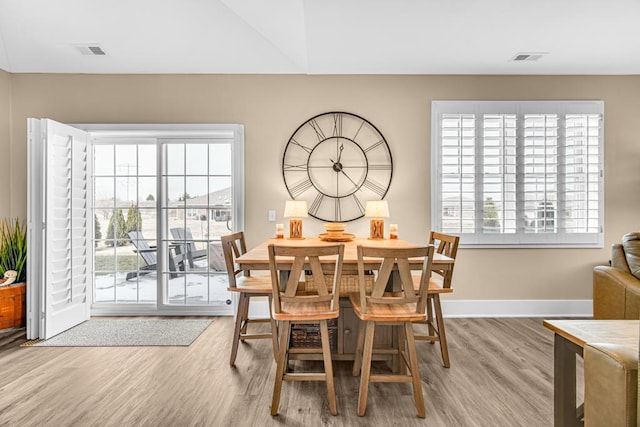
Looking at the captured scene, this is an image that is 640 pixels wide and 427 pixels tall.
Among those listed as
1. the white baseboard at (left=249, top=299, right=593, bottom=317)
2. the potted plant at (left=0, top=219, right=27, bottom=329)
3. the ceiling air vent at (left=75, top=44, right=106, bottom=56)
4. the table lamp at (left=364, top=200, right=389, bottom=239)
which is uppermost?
the ceiling air vent at (left=75, top=44, right=106, bottom=56)

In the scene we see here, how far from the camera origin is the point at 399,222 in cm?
403

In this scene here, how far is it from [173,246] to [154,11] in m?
2.33

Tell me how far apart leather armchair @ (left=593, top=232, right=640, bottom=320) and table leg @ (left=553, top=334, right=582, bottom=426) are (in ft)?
5.93

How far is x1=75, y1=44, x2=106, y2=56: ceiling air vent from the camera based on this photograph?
3670 mm

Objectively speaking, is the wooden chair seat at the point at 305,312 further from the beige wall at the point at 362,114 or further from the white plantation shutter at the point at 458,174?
the white plantation shutter at the point at 458,174

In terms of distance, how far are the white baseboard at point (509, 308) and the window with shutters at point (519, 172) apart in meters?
0.62

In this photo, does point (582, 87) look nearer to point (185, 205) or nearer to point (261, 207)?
point (261, 207)

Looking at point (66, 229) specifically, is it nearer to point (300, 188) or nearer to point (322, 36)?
point (300, 188)

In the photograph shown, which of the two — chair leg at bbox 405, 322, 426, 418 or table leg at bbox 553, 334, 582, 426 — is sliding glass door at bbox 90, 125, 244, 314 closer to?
chair leg at bbox 405, 322, 426, 418

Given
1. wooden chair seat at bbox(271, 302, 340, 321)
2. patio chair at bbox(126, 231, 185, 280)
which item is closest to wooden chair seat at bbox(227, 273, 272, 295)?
wooden chair seat at bbox(271, 302, 340, 321)

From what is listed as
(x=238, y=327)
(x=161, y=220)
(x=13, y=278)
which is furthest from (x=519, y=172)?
(x=13, y=278)

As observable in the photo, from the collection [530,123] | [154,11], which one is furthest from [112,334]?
[530,123]

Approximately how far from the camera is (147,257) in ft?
13.8

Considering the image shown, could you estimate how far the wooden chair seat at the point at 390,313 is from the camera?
2.12 metres
